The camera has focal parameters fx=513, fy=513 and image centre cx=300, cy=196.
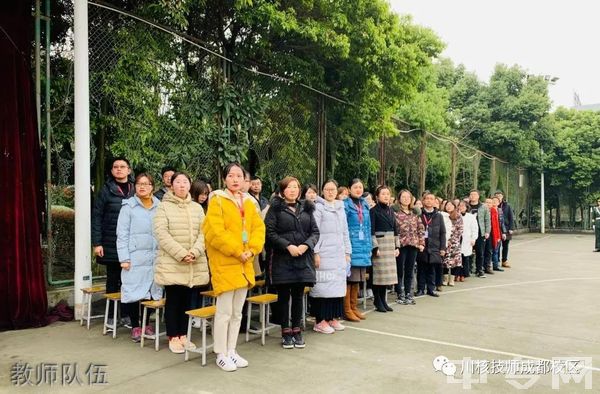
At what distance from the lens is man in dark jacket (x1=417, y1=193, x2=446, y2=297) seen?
835 cm

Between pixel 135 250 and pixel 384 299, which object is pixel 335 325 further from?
pixel 135 250

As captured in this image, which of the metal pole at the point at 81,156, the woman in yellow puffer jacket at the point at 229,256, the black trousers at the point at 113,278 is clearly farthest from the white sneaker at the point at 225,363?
the metal pole at the point at 81,156

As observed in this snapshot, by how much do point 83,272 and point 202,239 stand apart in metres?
1.95

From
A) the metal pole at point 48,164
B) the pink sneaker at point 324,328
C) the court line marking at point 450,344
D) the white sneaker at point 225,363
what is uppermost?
the metal pole at point 48,164

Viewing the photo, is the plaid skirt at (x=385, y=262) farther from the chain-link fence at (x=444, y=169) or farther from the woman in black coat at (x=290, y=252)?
the chain-link fence at (x=444, y=169)

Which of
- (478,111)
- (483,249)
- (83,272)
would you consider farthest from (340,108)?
(478,111)

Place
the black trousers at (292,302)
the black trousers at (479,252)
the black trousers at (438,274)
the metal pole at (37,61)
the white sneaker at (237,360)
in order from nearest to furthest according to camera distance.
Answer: the white sneaker at (237,360) → the black trousers at (292,302) → the metal pole at (37,61) → the black trousers at (438,274) → the black trousers at (479,252)

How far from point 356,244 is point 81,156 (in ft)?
11.3

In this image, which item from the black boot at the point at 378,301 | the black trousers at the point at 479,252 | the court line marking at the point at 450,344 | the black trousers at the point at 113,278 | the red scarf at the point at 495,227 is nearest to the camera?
the court line marking at the point at 450,344

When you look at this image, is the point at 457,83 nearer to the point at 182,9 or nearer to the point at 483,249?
the point at 483,249

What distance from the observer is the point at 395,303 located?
299 inches

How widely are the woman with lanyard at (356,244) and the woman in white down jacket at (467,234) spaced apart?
439 centimetres

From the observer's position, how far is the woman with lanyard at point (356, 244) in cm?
634

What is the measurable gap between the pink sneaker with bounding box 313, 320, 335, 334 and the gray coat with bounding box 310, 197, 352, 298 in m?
0.35
